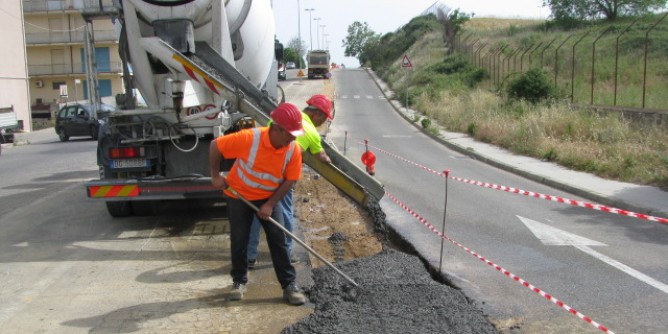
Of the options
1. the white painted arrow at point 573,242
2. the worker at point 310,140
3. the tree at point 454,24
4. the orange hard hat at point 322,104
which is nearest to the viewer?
the worker at point 310,140

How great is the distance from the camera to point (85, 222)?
28.1 feet

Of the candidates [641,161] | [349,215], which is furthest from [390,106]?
[349,215]

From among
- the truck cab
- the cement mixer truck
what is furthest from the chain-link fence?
the truck cab

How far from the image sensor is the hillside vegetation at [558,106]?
1419cm

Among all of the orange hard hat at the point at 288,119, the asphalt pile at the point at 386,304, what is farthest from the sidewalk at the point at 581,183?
the orange hard hat at the point at 288,119

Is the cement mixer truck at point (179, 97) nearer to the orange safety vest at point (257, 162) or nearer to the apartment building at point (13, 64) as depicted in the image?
the orange safety vest at point (257, 162)

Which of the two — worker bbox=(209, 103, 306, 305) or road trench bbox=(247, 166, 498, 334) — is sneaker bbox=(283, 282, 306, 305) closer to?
worker bbox=(209, 103, 306, 305)

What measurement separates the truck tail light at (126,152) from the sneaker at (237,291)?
309 cm

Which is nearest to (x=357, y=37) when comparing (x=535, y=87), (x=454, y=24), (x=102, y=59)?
(x=454, y=24)

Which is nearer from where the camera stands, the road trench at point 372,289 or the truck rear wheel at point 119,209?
the road trench at point 372,289

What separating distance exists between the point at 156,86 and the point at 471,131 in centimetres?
1752

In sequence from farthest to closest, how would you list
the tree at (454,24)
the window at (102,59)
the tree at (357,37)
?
1. the tree at (357,37)
2. the tree at (454,24)
3. the window at (102,59)

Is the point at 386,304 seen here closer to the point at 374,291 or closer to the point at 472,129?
the point at 374,291

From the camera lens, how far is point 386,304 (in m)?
4.93
